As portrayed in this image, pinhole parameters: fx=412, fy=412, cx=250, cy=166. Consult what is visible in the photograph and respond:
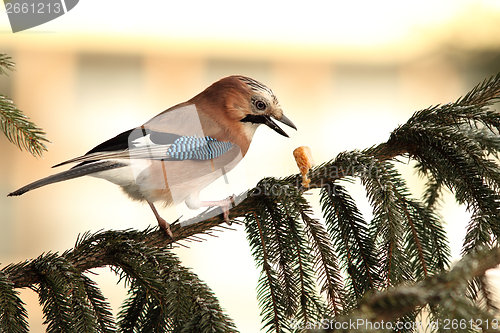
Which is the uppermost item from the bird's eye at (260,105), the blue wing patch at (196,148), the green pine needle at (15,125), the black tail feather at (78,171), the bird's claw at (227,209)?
the bird's eye at (260,105)

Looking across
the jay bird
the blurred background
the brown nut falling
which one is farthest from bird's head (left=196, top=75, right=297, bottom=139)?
the blurred background

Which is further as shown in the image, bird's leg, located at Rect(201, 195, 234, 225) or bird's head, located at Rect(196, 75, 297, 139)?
bird's head, located at Rect(196, 75, 297, 139)

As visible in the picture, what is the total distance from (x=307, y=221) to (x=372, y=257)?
111mm

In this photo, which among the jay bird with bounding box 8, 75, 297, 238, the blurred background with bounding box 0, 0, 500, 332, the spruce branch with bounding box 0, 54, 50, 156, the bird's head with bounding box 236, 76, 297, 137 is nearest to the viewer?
the spruce branch with bounding box 0, 54, 50, 156

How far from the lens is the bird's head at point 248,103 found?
831 mm

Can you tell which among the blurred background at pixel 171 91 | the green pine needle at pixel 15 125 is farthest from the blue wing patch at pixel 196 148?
the blurred background at pixel 171 91

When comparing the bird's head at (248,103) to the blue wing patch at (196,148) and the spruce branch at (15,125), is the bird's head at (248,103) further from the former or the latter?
the spruce branch at (15,125)

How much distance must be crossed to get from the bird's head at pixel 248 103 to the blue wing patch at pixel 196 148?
71 mm

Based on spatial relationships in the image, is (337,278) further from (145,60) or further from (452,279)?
(145,60)

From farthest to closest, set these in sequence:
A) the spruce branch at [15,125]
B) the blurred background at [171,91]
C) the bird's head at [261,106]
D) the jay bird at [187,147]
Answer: the blurred background at [171,91]
the bird's head at [261,106]
the jay bird at [187,147]
the spruce branch at [15,125]

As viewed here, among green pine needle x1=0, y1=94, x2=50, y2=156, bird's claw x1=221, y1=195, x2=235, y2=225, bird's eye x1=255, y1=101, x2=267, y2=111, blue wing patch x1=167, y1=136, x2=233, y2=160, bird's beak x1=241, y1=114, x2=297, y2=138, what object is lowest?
bird's claw x1=221, y1=195, x2=235, y2=225

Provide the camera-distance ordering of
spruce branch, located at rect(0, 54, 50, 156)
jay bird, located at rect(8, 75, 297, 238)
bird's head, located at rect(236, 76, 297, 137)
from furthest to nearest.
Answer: bird's head, located at rect(236, 76, 297, 137) < jay bird, located at rect(8, 75, 297, 238) < spruce branch, located at rect(0, 54, 50, 156)

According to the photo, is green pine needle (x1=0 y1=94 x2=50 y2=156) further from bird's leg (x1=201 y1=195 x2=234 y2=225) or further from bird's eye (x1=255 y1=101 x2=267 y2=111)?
bird's eye (x1=255 y1=101 x2=267 y2=111)

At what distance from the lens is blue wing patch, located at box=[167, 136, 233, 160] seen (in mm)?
765
